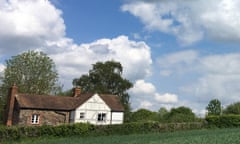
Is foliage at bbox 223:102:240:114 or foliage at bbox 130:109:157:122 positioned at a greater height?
foliage at bbox 223:102:240:114

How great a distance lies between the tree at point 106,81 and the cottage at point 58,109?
1416cm

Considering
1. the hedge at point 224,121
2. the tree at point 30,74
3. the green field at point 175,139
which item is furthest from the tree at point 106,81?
the green field at point 175,139

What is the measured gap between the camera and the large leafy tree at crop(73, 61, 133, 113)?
244 feet

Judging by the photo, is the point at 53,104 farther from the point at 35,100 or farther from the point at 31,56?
the point at 31,56

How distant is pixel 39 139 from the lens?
37.1 m

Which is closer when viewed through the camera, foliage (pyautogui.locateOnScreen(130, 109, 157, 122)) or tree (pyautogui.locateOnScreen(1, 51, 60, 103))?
tree (pyautogui.locateOnScreen(1, 51, 60, 103))

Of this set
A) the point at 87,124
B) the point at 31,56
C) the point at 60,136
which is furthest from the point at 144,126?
the point at 31,56

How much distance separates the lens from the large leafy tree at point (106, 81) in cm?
7444

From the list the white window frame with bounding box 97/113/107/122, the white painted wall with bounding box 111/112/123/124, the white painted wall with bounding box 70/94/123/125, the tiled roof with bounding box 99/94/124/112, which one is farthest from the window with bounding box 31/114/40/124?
the white painted wall with bounding box 111/112/123/124

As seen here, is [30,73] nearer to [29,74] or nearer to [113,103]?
[29,74]

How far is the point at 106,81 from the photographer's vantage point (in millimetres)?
75312

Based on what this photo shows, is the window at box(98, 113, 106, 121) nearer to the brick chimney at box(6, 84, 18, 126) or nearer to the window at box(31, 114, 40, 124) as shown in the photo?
the window at box(31, 114, 40, 124)

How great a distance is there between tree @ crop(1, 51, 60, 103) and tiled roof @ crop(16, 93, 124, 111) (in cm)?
784

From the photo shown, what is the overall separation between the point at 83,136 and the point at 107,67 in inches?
1481
